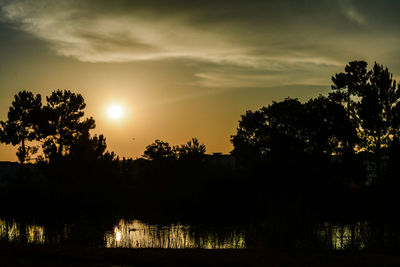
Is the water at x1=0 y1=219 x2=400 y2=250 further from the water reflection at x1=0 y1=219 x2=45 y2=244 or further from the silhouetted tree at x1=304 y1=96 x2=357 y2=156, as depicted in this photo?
the silhouetted tree at x1=304 y1=96 x2=357 y2=156

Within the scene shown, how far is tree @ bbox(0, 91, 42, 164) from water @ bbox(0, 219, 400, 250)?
2890 cm

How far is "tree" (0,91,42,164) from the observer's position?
6438 centimetres

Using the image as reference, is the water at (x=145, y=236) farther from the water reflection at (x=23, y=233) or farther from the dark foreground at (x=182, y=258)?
the dark foreground at (x=182, y=258)

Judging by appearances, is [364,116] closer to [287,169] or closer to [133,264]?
[287,169]

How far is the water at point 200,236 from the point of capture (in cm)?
2114

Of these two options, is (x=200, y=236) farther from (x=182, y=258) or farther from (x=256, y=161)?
(x=256, y=161)

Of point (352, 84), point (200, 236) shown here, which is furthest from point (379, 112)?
point (200, 236)

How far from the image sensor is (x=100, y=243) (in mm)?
24859

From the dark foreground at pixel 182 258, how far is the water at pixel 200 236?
2473 mm

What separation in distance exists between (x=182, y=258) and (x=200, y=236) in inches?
430

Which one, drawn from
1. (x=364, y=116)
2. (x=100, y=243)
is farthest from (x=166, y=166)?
(x=100, y=243)

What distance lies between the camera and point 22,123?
6588 centimetres

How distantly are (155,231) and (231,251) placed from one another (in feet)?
43.8

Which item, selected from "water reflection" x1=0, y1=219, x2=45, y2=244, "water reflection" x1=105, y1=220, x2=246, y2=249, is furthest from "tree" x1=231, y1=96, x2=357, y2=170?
"water reflection" x1=0, y1=219, x2=45, y2=244
